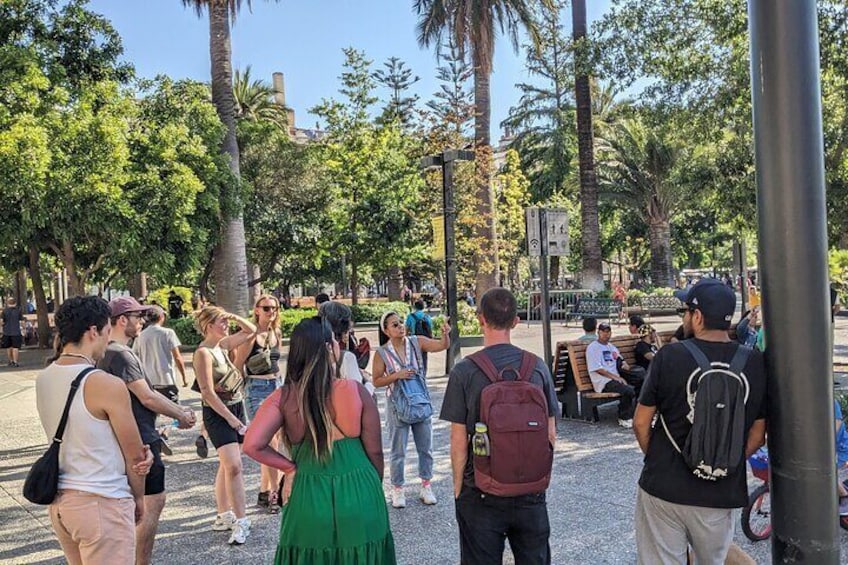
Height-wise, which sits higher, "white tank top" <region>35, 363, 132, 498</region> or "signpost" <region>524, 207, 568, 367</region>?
"signpost" <region>524, 207, 568, 367</region>

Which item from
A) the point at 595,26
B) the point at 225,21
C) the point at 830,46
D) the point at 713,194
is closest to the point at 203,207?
the point at 225,21

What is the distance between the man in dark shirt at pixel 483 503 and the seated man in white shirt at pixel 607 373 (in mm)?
5442

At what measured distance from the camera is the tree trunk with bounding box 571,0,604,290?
22.0 metres

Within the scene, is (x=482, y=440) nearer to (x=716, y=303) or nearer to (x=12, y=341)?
(x=716, y=303)

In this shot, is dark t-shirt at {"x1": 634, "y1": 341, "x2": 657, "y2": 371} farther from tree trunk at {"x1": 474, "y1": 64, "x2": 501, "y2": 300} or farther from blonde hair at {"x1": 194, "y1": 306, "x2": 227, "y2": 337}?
tree trunk at {"x1": 474, "y1": 64, "x2": 501, "y2": 300}

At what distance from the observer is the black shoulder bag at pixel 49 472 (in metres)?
3.01

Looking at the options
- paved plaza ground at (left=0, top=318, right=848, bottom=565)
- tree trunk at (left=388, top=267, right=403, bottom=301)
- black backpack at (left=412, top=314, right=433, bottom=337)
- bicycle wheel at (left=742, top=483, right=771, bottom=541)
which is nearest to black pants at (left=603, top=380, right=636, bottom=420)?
paved plaza ground at (left=0, top=318, right=848, bottom=565)

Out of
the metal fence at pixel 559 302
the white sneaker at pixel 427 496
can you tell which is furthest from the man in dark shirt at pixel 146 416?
the metal fence at pixel 559 302

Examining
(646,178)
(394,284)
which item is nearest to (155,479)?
(646,178)

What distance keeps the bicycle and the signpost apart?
503 centimetres

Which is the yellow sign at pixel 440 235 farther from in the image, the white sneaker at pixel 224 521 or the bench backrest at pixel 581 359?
the white sneaker at pixel 224 521

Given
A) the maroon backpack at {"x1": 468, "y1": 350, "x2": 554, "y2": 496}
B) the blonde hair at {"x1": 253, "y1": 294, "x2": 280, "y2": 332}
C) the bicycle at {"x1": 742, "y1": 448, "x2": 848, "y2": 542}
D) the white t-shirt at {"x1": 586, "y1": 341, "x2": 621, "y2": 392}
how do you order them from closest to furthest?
the maroon backpack at {"x1": 468, "y1": 350, "x2": 554, "y2": 496}
the bicycle at {"x1": 742, "y1": 448, "x2": 848, "y2": 542}
the blonde hair at {"x1": 253, "y1": 294, "x2": 280, "y2": 332}
the white t-shirt at {"x1": 586, "y1": 341, "x2": 621, "y2": 392}

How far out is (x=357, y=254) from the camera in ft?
85.4

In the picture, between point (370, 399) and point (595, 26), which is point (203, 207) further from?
point (370, 399)
